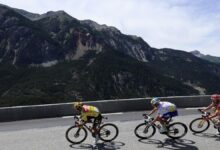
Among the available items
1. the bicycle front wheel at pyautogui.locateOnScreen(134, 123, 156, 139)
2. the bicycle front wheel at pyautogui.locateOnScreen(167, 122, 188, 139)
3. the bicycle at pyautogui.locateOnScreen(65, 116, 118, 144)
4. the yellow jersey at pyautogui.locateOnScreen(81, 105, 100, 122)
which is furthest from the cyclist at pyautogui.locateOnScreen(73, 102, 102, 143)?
the bicycle front wheel at pyautogui.locateOnScreen(167, 122, 188, 139)

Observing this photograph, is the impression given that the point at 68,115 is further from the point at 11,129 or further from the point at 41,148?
the point at 41,148

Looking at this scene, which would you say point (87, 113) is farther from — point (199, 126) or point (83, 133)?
point (199, 126)

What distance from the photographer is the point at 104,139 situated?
532 inches

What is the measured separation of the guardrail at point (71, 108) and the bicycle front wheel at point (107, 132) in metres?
7.94

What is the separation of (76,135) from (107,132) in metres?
0.96

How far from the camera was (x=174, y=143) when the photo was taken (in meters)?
13.1

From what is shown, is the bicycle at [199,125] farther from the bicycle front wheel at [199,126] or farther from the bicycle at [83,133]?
the bicycle at [83,133]

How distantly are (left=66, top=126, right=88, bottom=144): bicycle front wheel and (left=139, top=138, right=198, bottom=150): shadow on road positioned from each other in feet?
5.93

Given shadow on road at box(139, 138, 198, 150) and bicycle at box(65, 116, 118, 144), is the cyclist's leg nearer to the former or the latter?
bicycle at box(65, 116, 118, 144)

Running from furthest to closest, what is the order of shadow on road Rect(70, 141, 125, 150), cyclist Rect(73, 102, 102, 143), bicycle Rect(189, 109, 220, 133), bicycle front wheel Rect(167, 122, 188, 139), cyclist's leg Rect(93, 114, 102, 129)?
bicycle Rect(189, 109, 220, 133) < bicycle front wheel Rect(167, 122, 188, 139) < cyclist's leg Rect(93, 114, 102, 129) < cyclist Rect(73, 102, 102, 143) < shadow on road Rect(70, 141, 125, 150)

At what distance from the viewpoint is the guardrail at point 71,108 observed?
2042cm

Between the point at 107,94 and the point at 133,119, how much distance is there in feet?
578

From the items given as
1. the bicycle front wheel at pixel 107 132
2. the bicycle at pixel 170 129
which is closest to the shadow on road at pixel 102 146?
the bicycle front wheel at pixel 107 132

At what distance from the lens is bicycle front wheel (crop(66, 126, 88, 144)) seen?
13375 millimetres
